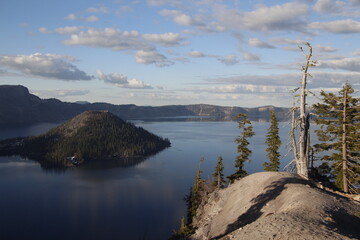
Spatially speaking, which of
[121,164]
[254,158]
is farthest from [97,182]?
[254,158]

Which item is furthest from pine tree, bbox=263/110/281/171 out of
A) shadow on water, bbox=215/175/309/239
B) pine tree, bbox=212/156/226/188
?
shadow on water, bbox=215/175/309/239

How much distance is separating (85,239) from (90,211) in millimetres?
21218

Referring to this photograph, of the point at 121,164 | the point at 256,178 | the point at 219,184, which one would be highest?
the point at 256,178

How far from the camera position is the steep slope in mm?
23391

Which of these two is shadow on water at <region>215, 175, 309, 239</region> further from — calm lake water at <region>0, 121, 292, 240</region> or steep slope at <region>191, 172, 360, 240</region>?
calm lake water at <region>0, 121, 292, 240</region>

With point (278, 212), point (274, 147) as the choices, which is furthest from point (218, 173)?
point (278, 212)

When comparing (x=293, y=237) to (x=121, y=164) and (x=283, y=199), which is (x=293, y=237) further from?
(x=121, y=164)

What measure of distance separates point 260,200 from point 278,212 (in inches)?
304

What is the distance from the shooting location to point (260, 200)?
39250mm

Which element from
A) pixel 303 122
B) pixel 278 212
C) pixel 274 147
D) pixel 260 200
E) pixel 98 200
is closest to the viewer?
pixel 303 122

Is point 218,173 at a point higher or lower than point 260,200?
lower

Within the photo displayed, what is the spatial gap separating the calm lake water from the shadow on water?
43.8 m

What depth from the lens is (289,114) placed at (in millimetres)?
29594

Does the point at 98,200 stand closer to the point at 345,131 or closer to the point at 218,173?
the point at 218,173
